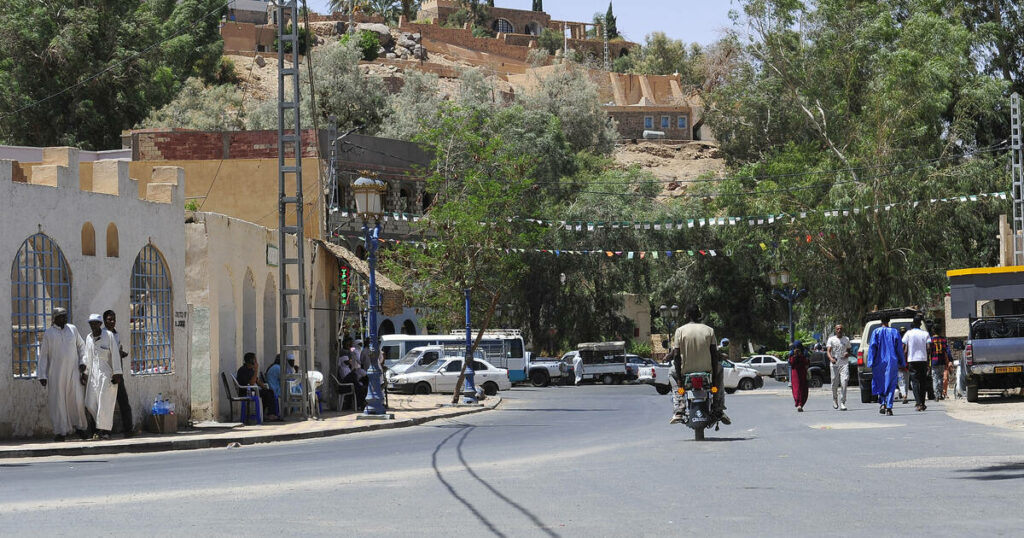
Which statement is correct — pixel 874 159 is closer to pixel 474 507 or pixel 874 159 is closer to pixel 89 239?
pixel 89 239

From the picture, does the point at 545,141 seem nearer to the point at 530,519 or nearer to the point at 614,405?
the point at 614,405

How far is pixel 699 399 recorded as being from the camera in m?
17.3

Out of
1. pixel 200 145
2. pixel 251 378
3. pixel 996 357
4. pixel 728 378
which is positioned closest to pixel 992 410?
pixel 996 357

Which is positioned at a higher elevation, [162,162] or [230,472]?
[162,162]

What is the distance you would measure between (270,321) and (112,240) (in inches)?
306

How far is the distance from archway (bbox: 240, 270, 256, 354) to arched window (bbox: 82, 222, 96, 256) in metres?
6.00

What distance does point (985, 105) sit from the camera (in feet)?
154

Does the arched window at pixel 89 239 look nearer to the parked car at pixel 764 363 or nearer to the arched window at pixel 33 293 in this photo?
the arched window at pixel 33 293

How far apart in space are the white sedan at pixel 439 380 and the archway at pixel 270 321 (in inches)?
584

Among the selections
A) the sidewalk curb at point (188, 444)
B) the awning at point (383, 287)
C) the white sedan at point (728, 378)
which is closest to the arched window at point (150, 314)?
the sidewalk curb at point (188, 444)

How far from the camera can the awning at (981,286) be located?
3020 centimetres

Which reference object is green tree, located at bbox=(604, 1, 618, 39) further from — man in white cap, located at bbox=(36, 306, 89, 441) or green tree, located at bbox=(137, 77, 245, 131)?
man in white cap, located at bbox=(36, 306, 89, 441)

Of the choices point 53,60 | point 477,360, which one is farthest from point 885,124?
point 53,60

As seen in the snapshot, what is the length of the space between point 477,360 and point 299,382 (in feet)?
64.3
